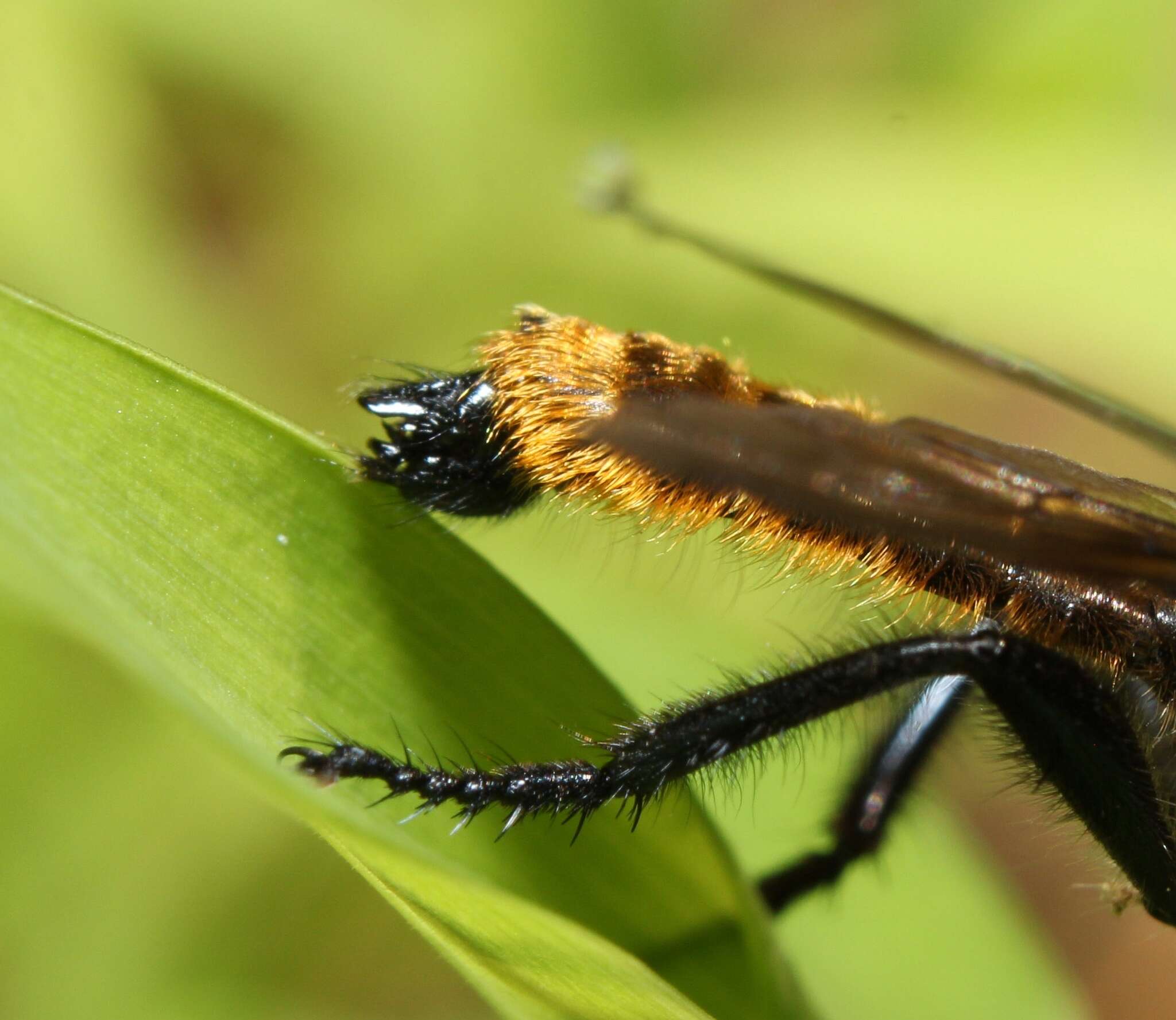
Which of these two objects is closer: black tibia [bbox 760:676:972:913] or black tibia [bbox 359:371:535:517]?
black tibia [bbox 359:371:535:517]

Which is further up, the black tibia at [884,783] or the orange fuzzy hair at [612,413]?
the orange fuzzy hair at [612,413]

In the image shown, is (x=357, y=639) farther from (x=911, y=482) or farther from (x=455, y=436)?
(x=911, y=482)

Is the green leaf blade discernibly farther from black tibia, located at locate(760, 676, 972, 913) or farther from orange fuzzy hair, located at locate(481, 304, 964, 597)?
black tibia, located at locate(760, 676, 972, 913)

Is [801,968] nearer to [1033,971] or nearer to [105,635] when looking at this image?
[1033,971]

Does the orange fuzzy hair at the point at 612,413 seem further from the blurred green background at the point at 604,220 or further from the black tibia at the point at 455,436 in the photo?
the blurred green background at the point at 604,220

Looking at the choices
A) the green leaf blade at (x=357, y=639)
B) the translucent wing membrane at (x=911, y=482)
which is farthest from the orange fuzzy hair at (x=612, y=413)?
the green leaf blade at (x=357, y=639)

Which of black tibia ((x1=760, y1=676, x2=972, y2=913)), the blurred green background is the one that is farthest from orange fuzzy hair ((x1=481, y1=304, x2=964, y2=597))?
the blurred green background
